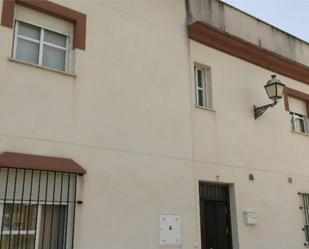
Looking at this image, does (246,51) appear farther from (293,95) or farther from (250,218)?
(250,218)

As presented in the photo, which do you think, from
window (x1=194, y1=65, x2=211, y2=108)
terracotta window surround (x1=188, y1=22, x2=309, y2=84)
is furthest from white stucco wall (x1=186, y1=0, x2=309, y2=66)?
window (x1=194, y1=65, x2=211, y2=108)

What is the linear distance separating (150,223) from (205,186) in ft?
6.92

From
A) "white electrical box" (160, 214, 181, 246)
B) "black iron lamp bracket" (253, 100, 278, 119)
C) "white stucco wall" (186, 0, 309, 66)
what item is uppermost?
"white stucco wall" (186, 0, 309, 66)

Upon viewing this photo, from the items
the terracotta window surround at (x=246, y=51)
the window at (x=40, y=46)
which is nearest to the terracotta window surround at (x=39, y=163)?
the window at (x=40, y=46)

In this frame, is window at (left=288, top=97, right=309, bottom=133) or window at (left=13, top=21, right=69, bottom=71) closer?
window at (left=13, top=21, right=69, bottom=71)

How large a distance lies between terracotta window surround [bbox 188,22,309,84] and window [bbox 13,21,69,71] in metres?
3.54

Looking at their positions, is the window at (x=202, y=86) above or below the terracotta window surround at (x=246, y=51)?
below

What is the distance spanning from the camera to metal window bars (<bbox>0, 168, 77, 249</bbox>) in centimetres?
655

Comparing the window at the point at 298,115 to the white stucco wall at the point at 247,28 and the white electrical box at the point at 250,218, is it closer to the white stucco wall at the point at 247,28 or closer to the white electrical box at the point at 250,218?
the white stucco wall at the point at 247,28

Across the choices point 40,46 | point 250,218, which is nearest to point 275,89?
point 250,218

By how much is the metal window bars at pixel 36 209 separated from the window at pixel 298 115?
25.8 feet

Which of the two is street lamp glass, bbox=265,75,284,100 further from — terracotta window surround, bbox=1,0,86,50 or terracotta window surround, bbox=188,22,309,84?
terracotta window surround, bbox=1,0,86,50

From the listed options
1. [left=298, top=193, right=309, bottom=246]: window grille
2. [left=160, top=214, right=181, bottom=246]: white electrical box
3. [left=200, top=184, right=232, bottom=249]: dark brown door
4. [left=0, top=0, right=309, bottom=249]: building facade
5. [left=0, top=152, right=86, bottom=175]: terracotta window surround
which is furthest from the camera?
[left=298, top=193, right=309, bottom=246]: window grille

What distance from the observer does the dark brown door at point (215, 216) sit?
Answer: 9.30m
